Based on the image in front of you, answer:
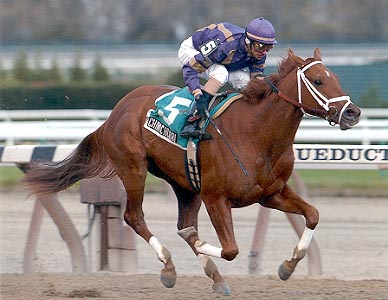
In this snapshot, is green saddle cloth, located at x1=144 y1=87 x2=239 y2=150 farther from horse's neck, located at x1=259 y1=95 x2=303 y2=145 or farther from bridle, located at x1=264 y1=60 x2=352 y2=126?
bridle, located at x1=264 y1=60 x2=352 y2=126

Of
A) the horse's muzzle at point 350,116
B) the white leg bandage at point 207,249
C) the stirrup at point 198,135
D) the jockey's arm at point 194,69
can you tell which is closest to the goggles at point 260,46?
the jockey's arm at point 194,69

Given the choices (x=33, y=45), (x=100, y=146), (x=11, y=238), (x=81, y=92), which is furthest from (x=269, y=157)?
(x=33, y=45)

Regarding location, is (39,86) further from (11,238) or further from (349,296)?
(349,296)

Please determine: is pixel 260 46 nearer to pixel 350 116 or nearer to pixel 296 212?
pixel 350 116

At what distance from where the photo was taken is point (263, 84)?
5.15 meters

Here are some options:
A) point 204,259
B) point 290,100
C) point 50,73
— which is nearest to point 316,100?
point 290,100

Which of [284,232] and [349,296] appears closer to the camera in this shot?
[349,296]

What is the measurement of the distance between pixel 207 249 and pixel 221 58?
1065mm

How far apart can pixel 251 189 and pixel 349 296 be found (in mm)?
791

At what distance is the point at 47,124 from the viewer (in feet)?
35.6

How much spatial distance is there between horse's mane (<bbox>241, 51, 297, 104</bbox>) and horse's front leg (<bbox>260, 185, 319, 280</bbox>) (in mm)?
537

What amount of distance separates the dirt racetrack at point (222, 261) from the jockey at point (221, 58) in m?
1.01

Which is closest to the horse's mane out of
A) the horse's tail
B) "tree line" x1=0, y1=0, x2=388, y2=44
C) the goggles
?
the goggles

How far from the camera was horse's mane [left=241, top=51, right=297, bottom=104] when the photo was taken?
5117 millimetres
